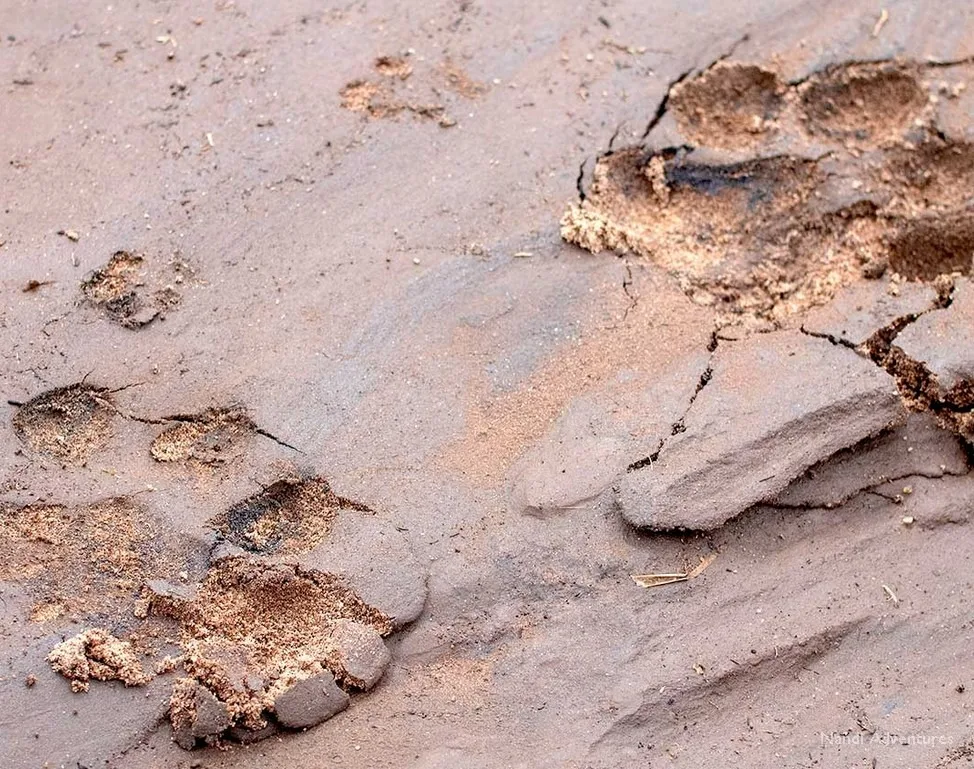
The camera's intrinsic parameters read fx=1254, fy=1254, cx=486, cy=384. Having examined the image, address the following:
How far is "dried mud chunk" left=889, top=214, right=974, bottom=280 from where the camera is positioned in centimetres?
350

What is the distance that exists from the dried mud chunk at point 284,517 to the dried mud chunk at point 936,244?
168 centimetres

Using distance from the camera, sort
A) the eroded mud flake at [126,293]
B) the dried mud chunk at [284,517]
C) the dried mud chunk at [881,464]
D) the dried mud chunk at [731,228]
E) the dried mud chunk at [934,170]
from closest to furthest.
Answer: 1. the dried mud chunk at [284,517]
2. the dried mud chunk at [881,464]
3. the eroded mud flake at [126,293]
4. the dried mud chunk at [731,228]
5. the dried mud chunk at [934,170]

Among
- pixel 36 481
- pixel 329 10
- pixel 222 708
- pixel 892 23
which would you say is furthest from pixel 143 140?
pixel 892 23

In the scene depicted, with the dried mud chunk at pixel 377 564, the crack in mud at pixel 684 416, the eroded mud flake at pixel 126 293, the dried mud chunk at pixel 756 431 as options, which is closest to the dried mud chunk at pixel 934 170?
the dried mud chunk at pixel 756 431

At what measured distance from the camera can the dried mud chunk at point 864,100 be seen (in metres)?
3.68

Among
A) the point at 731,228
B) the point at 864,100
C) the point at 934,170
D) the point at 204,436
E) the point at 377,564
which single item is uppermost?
the point at 864,100

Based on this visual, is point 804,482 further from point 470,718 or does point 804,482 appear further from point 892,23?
point 892,23

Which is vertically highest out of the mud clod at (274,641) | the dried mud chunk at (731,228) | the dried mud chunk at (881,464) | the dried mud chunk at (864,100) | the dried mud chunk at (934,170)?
the dried mud chunk at (864,100)

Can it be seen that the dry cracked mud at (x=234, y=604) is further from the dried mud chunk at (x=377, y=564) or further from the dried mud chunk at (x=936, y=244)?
the dried mud chunk at (x=936, y=244)

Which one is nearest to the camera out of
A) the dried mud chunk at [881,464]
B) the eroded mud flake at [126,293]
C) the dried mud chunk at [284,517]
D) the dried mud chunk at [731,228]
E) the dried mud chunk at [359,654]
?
the dried mud chunk at [359,654]

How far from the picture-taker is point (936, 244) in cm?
352

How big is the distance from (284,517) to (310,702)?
46cm

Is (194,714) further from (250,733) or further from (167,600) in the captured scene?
(167,600)

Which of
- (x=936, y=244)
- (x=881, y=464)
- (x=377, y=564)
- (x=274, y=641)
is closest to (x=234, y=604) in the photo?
(x=274, y=641)
